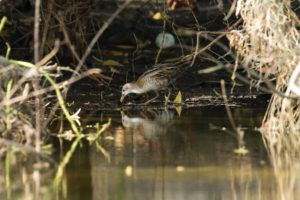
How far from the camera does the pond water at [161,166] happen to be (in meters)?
4.89

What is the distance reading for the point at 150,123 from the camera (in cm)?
801

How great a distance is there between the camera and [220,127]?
24.9 ft

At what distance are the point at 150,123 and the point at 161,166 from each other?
2.32m

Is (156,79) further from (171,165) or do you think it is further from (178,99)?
(171,165)

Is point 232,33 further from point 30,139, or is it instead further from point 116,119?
point 30,139

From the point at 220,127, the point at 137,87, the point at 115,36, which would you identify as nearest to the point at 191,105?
the point at 137,87

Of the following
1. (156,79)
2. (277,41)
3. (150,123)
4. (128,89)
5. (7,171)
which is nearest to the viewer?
(7,171)

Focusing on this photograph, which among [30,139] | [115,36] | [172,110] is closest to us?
[30,139]

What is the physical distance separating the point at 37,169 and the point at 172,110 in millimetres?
3710

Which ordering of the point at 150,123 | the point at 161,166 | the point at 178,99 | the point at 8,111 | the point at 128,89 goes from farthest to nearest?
the point at 128,89
the point at 178,99
the point at 150,123
the point at 8,111
the point at 161,166

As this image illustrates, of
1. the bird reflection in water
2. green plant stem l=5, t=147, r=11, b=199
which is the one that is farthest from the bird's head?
green plant stem l=5, t=147, r=11, b=199

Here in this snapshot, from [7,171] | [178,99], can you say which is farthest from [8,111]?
[178,99]

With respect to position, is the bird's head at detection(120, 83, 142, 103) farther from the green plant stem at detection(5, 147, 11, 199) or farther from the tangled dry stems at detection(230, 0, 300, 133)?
the green plant stem at detection(5, 147, 11, 199)

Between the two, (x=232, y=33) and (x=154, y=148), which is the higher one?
(x=232, y=33)
